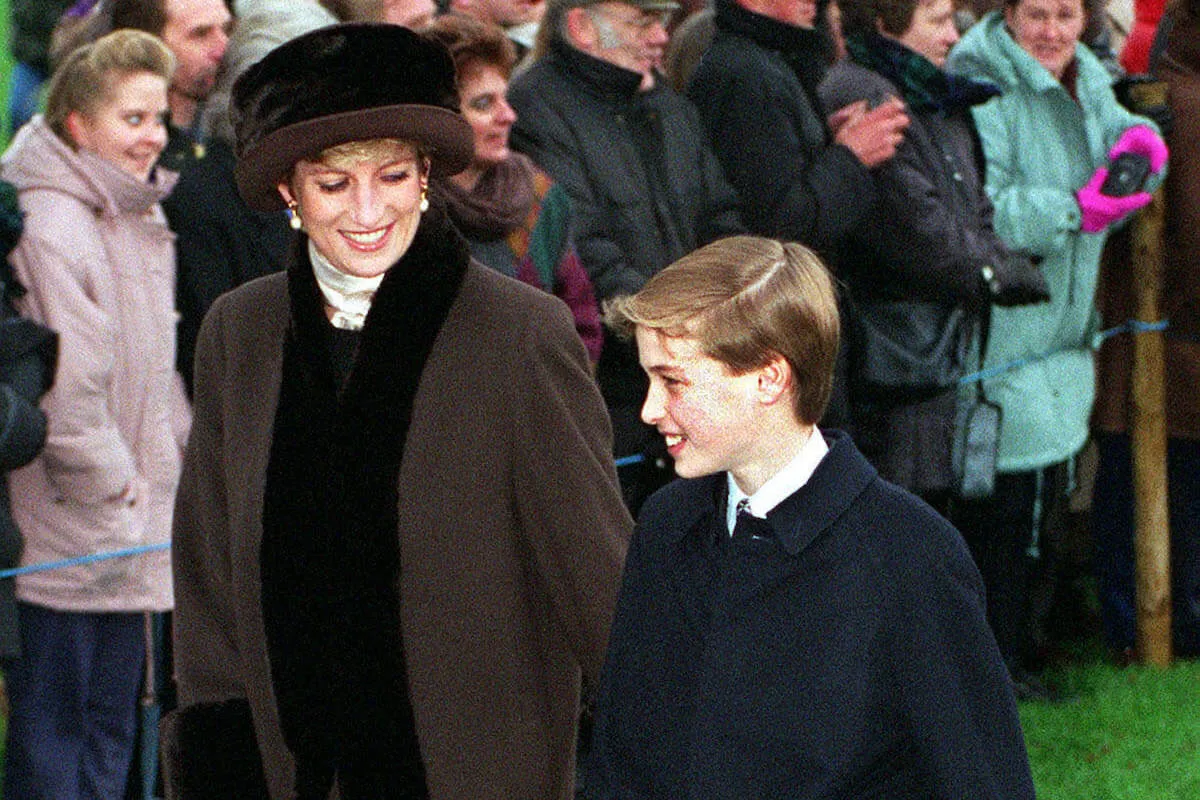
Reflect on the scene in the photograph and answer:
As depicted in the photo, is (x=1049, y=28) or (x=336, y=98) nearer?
(x=336, y=98)

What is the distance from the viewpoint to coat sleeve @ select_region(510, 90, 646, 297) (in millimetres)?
6211

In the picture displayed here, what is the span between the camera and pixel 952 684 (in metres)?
3.07

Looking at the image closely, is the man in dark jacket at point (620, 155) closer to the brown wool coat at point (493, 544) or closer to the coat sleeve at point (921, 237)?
the coat sleeve at point (921, 237)

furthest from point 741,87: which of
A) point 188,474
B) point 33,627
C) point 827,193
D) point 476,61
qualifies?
point 188,474

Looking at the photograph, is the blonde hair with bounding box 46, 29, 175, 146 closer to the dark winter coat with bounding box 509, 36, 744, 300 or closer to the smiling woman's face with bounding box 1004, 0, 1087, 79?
the dark winter coat with bounding box 509, 36, 744, 300

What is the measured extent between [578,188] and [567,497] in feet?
8.40

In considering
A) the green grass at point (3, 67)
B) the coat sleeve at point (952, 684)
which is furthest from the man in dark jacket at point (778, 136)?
the coat sleeve at point (952, 684)

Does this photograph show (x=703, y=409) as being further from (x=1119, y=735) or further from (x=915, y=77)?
(x=1119, y=735)

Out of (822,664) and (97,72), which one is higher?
(822,664)

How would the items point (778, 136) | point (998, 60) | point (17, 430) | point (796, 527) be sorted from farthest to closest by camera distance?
1. point (998, 60)
2. point (778, 136)
3. point (17, 430)
4. point (796, 527)

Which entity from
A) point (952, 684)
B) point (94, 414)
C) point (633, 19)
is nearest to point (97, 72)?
point (94, 414)

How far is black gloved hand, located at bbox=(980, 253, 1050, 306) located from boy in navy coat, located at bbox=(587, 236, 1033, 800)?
12.7ft

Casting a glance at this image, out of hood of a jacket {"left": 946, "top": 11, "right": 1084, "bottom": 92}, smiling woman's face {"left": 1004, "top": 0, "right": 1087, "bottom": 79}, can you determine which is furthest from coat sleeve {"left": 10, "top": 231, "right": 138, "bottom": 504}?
smiling woman's face {"left": 1004, "top": 0, "right": 1087, "bottom": 79}

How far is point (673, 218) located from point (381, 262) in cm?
262
